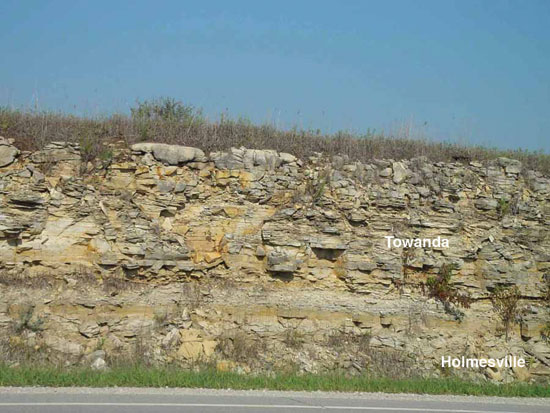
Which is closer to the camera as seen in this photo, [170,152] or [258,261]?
[258,261]

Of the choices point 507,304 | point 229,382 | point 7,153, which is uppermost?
point 7,153

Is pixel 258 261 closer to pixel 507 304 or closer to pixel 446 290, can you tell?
pixel 446 290

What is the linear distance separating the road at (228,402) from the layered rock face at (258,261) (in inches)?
123

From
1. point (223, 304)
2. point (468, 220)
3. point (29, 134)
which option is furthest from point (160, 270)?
point (468, 220)

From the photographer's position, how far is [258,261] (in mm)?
13531

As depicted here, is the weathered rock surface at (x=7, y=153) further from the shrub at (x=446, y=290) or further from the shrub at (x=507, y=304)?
the shrub at (x=507, y=304)

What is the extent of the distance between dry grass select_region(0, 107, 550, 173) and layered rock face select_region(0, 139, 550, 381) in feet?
1.61

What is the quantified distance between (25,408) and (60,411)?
513 millimetres

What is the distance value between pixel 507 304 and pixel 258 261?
6385 mm

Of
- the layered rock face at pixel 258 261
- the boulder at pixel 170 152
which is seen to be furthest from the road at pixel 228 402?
the boulder at pixel 170 152

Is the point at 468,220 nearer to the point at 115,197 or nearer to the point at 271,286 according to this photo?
the point at 271,286

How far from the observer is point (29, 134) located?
1377 cm

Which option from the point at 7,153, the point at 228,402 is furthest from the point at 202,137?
the point at 228,402

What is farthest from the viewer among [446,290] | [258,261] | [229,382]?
[446,290]
